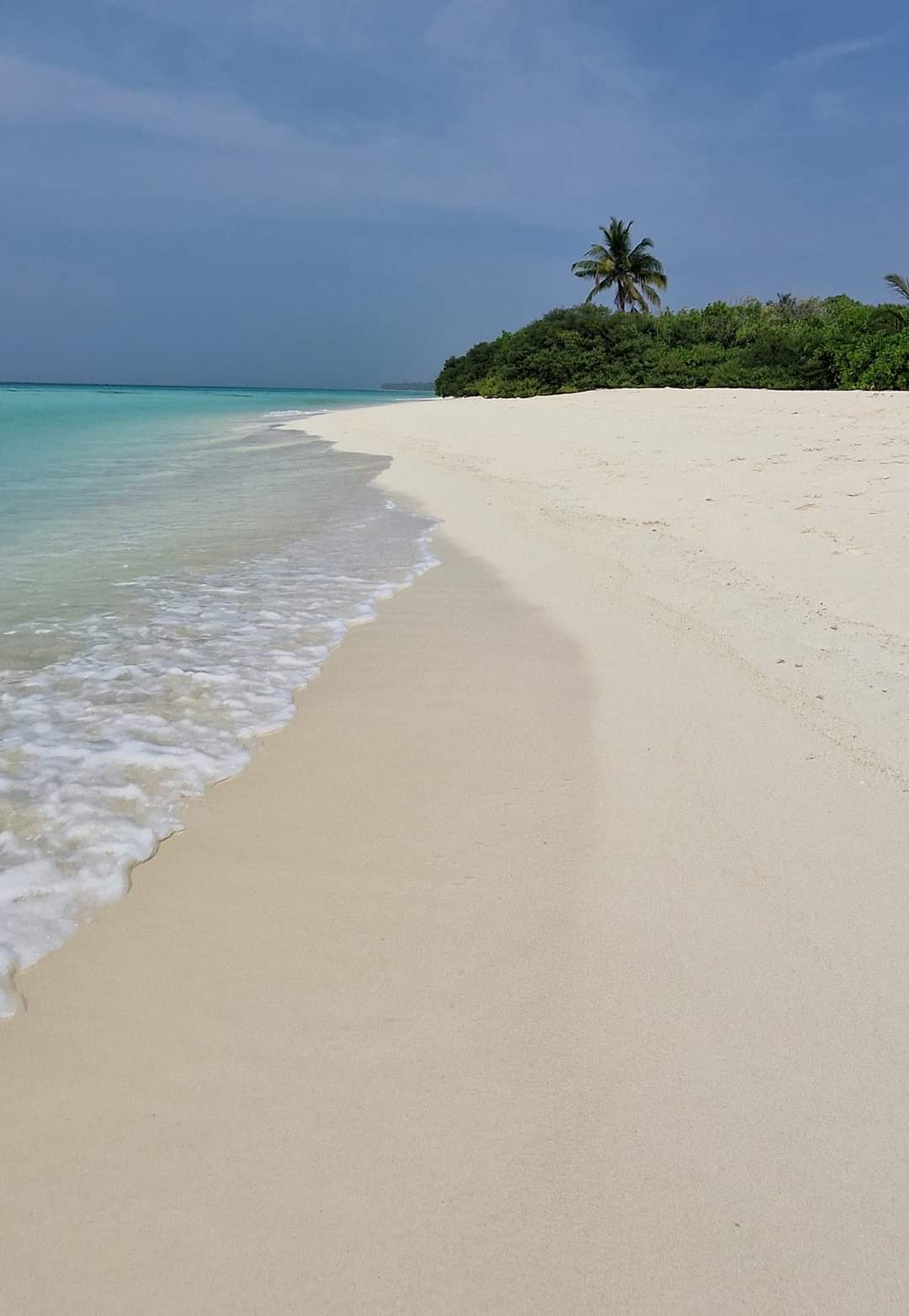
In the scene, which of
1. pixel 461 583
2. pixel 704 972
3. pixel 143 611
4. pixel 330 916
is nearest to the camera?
pixel 704 972

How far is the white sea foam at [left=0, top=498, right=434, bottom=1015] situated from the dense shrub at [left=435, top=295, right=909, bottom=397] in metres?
15.4

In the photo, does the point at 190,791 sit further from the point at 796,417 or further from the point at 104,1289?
the point at 796,417

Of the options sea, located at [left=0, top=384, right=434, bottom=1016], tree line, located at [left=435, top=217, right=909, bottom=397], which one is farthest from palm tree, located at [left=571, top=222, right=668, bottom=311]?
sea, located at [left=0, top=384, right=434, bottom=1016]

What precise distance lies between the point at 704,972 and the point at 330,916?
92cm

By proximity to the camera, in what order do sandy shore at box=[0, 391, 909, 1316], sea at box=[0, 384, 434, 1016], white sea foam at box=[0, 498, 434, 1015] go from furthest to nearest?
sea at box=[0, 384, 434, 1016], white sea foam at box=[0, 498, 434, 1015], sandy shore at box=[0, 391, 909, 1316]

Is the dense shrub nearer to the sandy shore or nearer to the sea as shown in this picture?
the sea

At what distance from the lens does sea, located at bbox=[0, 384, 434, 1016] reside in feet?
8.13

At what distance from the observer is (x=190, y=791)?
2.82 metres

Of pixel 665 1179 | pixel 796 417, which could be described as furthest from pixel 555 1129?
pixel 796 417

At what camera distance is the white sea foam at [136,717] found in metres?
2.34

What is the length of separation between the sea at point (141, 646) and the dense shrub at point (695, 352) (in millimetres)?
12896

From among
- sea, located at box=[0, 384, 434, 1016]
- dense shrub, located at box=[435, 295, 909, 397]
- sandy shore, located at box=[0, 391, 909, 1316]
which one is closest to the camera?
sandy shore, located at box=[0, 391, 909, 1316]

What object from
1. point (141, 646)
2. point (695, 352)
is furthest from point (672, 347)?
point (141, 646)

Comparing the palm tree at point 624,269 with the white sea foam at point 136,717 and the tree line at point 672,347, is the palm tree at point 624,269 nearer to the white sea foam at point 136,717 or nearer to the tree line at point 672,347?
the tree line at point 672,347
